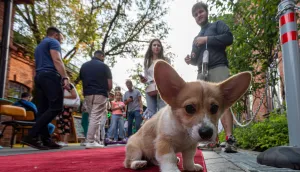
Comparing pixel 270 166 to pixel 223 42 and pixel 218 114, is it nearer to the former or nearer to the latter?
pixel 218 114

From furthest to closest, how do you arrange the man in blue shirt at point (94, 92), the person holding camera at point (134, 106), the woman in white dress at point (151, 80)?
the person holding camera at point (134, 106) < the man in blue shirt at point (94, 92) < the woman in white dress at point (151, 80)

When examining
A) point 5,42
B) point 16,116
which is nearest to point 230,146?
point 16,116

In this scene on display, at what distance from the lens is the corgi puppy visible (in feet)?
6.20

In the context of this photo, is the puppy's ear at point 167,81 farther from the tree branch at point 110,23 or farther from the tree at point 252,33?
the tree branch at point 110,23

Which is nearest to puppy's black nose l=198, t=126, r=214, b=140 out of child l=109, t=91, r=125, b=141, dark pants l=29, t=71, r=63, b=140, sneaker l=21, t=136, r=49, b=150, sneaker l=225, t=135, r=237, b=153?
sneaker l=225, t=135, r=237, b=153

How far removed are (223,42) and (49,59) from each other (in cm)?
359

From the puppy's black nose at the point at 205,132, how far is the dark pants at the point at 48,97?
4182 mm

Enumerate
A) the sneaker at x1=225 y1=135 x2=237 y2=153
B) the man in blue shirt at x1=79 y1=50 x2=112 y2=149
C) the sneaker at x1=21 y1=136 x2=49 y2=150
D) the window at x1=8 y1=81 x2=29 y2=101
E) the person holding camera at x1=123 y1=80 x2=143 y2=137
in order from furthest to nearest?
the window at x1=8 y1=81 x2=29 y2=101 < the person holding camera at x1=123 y1=80 x2=143 y2=137 < the man in blue shirt at x1=79 y1=50 x2=112 y2=149 < the sneaker at x1=21 y1=136 x2=49 y2=150 < the sneaker at x1=225 y1=135 x2=237 y2=153

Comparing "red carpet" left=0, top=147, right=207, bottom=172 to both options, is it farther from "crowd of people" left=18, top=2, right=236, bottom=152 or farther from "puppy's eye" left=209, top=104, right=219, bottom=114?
"crowd of people" left=18, top=2, right=236, bottom=152

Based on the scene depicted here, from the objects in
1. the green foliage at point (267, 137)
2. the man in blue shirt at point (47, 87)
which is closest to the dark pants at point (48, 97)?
the man in blue shirt at point (47, 87)

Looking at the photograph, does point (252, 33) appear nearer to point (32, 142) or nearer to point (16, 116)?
point (32, 142)

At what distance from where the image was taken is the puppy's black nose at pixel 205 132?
1767mm

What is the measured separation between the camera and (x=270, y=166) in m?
2.44

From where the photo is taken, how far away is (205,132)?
177 centimetres
